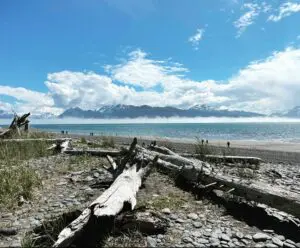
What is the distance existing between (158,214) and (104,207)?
4.73 feet

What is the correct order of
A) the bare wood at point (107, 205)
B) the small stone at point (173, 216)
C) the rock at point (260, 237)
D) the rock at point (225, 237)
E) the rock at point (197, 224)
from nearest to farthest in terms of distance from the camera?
the bare wood at point (107, 205)
the rock at point (225, 237)
the rock at point (260, 237)
the rock at point (197, 224)
the small stone at point (173, 216)

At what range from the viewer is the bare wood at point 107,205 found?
587cm

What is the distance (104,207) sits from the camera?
21.9 feet

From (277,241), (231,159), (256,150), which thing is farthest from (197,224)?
(256,150)

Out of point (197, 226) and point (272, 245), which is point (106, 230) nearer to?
point (197, 226)

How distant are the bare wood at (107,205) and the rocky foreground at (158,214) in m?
0.38

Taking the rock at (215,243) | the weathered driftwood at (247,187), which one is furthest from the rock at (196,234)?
the weathered driftwood at (247,187)

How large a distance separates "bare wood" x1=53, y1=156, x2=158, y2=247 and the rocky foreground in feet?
1.25

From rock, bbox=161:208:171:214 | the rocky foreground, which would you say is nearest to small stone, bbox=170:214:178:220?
the rocky foreground

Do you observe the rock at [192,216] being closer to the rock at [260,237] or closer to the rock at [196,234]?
the rock at [196,234]

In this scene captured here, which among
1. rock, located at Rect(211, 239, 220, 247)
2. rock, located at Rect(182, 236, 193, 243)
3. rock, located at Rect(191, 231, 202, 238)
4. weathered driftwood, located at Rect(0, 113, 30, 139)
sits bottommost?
rock, located at Rect(211, 239, 220, 247)

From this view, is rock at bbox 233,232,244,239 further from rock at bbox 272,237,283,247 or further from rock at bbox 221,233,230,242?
rock at bbox 272,237,283,247

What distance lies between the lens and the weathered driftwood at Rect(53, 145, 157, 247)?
19.3ft

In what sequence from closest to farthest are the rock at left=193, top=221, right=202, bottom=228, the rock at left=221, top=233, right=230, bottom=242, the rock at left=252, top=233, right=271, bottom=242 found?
the rock at left=221, top=233, right=230, bottom=242 → the rock at left=252, top=233, right=271, bottom=242 → the rock at left=193, top=221, right=202, bottom=228
